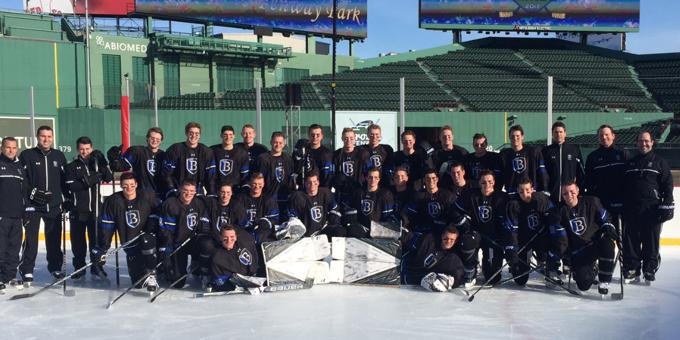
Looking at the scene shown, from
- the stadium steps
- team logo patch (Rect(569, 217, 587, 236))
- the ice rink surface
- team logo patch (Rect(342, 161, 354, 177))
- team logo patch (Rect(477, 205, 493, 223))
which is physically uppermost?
the stadium steps

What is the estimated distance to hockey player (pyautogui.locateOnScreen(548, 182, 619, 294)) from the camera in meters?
5.71

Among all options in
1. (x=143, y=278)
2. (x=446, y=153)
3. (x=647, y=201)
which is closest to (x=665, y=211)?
(x=647, y=201)

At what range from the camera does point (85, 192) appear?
6508mm

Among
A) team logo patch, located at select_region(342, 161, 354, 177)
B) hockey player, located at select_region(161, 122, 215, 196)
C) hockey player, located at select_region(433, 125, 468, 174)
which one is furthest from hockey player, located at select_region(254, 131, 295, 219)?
hockey player, located at select_region(433, 125, 468, 174)

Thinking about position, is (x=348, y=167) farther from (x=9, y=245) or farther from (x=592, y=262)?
(x=9, y=245)

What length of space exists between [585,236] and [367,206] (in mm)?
2074

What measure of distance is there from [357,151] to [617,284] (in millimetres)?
2934

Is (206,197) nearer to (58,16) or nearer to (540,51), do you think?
(58,16)

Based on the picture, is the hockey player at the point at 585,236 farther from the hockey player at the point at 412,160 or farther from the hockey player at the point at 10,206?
the hockey player at the point at 10,206

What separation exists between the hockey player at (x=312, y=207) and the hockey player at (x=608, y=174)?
2595mm

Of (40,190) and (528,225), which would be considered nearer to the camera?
(528,225)

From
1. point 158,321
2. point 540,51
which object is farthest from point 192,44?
point 158,321

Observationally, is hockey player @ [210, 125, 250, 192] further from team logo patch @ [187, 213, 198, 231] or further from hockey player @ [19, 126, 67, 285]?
hockey player @ [19, 126, 67, 285]

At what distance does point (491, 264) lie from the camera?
20.3ft
